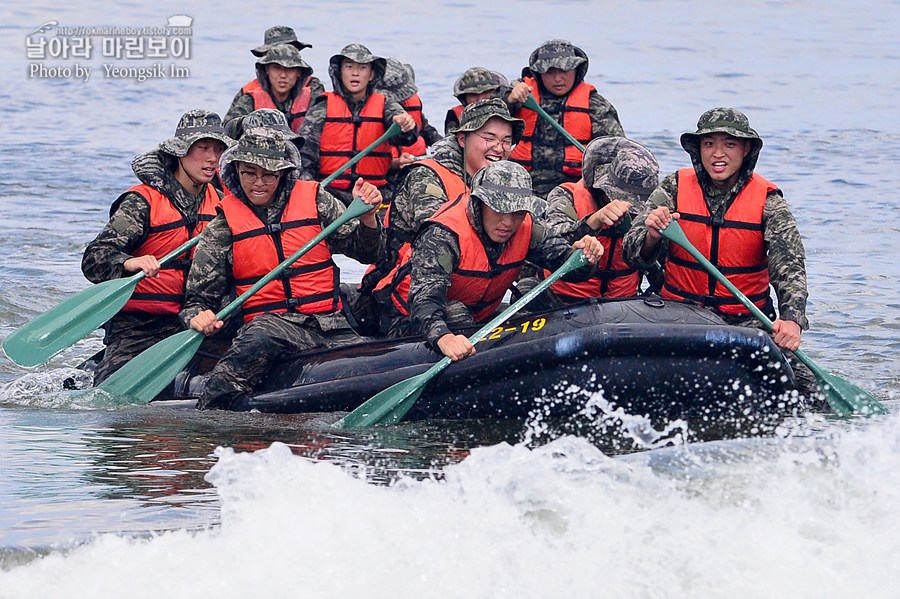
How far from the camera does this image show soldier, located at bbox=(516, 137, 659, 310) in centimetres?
679

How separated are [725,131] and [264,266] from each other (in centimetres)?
243

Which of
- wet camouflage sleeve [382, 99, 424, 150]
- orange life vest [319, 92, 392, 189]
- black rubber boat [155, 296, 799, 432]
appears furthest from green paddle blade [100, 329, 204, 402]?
wet camouflage sleeve [382, 99, 424, 150]

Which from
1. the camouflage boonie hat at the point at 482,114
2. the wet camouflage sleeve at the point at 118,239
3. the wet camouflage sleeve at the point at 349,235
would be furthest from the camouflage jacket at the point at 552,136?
the wet camouflage sleeve at the point at 118,239

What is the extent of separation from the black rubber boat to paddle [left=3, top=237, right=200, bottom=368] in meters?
1.29

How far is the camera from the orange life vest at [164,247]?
7.13 m

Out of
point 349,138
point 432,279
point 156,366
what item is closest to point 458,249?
point 432,279

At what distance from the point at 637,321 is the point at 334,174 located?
361cm

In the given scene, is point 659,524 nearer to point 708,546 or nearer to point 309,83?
point 708,546

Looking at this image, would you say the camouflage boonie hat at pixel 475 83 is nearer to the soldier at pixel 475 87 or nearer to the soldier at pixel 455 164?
the soldier at pixel 475 87

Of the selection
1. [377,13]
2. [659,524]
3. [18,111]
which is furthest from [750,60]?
[659,524]

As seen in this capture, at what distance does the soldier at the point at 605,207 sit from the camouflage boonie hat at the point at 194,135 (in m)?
1.81

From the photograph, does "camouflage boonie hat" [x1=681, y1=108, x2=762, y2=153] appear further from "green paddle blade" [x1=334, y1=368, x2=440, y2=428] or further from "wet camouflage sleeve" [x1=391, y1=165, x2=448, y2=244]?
"green paddle blade" [x1=334, y1=368, x2=440, y2=428]

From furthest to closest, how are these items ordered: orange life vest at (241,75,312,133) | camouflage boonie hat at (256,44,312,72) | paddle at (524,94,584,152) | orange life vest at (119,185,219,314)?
orange life vest at (241,75,312,133)
camouflage boonie hat at (256,44,312,72)
paddle at (524,94,584,152)
orange life vest at (119,185,219,314)

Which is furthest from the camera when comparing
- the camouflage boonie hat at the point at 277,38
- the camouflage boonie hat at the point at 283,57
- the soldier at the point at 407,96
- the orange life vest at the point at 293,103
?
the camouflage boonie hat at the point at 277,38
